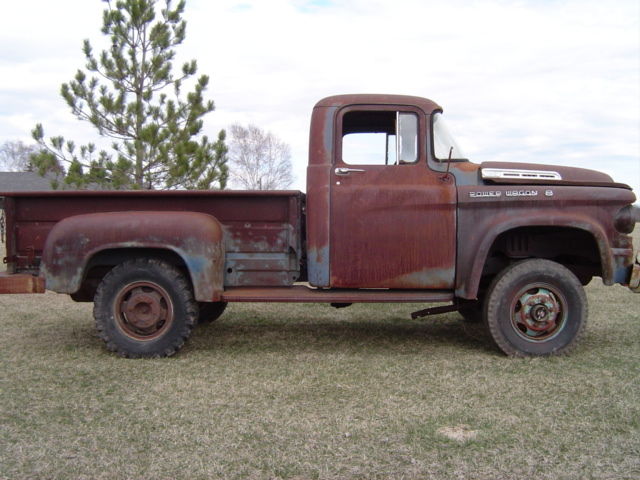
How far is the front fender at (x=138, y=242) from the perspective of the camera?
5.01m

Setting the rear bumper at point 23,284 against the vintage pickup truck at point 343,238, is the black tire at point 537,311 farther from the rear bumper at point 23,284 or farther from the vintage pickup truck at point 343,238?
the rear bumper at point 23,284

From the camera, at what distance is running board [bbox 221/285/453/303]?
5.11m

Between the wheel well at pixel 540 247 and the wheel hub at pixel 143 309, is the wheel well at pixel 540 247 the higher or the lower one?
the higher one

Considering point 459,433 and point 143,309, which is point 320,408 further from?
point 143,309

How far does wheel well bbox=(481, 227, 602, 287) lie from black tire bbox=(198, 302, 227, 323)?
107 inches

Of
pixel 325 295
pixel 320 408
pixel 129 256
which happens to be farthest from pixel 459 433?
pixel 129 256

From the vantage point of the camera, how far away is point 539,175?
5223 mm

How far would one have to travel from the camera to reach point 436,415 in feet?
12.6

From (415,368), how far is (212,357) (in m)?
1.69

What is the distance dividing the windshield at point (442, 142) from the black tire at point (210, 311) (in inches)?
110

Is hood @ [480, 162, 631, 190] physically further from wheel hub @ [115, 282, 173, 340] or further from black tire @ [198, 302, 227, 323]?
black tire @ [198, 302, 227, 323]

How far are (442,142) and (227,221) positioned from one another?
6.32 ft

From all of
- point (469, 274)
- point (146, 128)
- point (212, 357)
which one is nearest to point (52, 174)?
point (146, 128)

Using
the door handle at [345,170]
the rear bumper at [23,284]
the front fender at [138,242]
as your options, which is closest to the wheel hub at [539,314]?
the door handle at [345,170]
